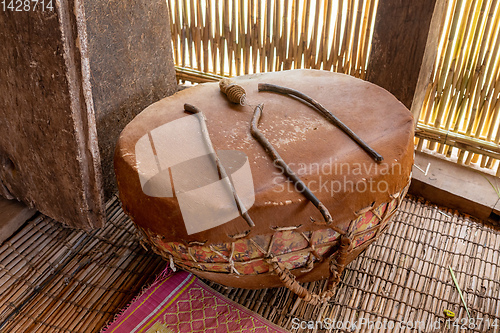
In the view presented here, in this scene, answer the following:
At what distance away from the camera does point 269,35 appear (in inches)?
96.4

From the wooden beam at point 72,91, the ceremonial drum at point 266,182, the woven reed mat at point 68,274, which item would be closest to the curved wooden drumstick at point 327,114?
the ceremonial drum at point 266,182

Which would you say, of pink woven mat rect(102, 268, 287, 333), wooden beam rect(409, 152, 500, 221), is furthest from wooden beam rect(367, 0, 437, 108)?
pink woven mat rect(102, 268, 287, 333)

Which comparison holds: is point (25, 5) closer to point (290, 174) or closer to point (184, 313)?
point (290, 174)

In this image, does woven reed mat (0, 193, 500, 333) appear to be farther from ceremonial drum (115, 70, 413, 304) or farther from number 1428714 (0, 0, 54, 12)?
number 1428714 (0, 0, 54, 12)

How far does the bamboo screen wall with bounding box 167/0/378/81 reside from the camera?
7.32 ft

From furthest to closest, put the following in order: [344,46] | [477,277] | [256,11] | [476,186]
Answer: [256,11] < [344,46] < [476,186] < [477,277]

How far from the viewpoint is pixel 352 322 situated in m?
1.60

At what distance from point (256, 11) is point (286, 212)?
163cm

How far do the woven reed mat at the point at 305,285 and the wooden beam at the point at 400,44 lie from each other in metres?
0.69

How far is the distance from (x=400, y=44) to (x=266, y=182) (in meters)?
1.19

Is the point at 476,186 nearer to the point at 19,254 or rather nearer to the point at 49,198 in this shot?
A: the point at 49,198

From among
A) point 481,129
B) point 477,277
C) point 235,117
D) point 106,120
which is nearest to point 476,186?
point 481,129

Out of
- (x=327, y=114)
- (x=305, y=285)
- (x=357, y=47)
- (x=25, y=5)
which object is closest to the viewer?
(x=25, y=5)

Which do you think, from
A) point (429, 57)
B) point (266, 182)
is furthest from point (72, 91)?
point (429, 57)
